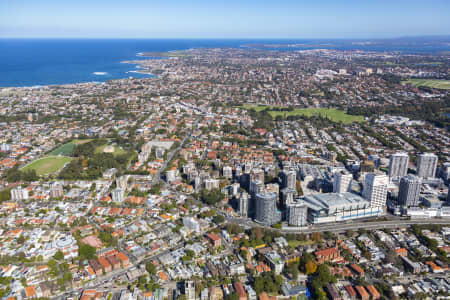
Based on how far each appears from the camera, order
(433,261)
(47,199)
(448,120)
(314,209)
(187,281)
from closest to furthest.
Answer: (187,281) → (433,261) → (314,209) → (47,199) → (448,120)

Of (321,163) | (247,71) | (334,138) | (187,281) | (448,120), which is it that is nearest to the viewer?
(187,281)

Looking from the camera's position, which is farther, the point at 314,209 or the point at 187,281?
the point at 314,209

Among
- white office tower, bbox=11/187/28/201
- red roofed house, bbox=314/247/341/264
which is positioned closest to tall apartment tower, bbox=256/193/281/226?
red roofed house, bbox=314/247/341/264

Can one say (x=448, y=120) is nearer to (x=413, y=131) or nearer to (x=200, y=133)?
(x=413, y=131)

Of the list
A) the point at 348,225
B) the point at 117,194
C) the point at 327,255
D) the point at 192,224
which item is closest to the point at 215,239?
the point at 192,224

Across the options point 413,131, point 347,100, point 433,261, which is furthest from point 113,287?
point 347,100

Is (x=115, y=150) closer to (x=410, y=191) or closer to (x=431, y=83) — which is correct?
(x=410, y=191)

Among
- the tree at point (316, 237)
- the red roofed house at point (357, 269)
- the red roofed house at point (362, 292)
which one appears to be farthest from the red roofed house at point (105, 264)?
the red roofed house at point (357, 269)

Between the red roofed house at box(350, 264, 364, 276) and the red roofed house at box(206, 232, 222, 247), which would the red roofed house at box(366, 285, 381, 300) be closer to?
the red roofed house at box(350, 264, 364, 276)
